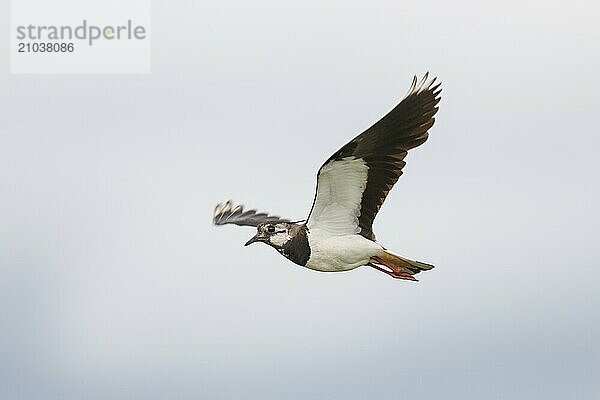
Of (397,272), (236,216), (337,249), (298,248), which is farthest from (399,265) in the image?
(236,216)

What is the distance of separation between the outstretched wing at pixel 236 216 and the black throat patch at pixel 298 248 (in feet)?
10.4

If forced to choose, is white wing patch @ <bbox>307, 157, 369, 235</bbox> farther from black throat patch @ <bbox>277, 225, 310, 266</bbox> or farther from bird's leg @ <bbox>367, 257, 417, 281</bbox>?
bird's leg @ <bbox>367, 257, 417, 281</bbox>

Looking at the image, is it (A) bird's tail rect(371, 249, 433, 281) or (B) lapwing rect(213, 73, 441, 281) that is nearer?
(B) lapwing rect(213, 73, 441, 281)

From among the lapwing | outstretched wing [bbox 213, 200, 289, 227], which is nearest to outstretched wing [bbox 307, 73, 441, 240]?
the lapwing

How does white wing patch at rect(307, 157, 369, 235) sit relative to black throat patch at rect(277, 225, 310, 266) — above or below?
above

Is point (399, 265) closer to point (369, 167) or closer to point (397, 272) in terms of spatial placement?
point (397, 272)

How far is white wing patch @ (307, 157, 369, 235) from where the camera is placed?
2225 cm

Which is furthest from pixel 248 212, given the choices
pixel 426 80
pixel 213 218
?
pixel 426 80

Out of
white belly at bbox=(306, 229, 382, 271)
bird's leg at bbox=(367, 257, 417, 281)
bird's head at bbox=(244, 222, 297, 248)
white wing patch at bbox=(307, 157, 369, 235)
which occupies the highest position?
white wing patch at bbox=(307, 157, 369, 235)

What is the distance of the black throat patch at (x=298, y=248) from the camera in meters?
22.8

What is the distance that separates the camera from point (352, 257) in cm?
2278

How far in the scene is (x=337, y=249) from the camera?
2270 centimetres

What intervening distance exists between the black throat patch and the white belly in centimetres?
6

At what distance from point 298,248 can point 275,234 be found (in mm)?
375
